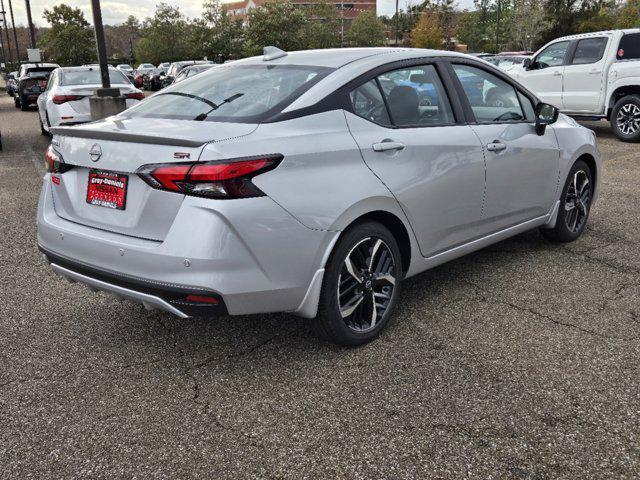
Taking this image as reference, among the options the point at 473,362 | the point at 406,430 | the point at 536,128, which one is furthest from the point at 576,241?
the point at 406,430

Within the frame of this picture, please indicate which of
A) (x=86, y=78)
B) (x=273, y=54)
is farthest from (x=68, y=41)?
(x=273, y=54)

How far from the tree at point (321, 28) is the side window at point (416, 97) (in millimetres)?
52086

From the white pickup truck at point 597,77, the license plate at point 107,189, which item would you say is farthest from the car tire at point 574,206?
the white pickup truck at point 597,77

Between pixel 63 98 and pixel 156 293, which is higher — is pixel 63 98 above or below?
above

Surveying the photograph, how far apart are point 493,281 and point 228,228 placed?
8.13ft

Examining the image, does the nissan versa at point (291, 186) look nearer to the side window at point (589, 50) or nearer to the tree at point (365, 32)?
the side window at point (589, 50)

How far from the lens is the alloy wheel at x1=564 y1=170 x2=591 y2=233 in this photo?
5.27 meters

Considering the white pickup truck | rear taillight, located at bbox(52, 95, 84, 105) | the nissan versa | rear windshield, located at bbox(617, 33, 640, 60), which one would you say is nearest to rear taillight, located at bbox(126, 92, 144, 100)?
rear taillight, located at bbox(52, 95, 84, 105)

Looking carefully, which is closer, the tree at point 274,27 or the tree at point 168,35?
the tree at point 274,27

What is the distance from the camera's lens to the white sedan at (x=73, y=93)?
1205 centimetres

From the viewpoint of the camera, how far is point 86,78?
13.3 metres

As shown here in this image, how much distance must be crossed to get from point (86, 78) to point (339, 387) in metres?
12.1

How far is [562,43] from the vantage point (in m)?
13.0

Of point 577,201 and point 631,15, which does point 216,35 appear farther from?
point 577,201
